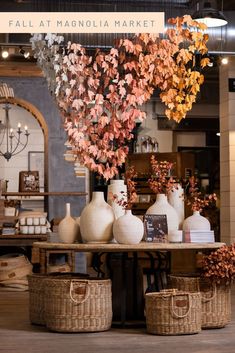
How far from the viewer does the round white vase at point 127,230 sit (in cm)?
580

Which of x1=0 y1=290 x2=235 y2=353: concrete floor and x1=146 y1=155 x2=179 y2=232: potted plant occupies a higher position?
x1=146 y1=155 x2=179 y2=232: potted plant

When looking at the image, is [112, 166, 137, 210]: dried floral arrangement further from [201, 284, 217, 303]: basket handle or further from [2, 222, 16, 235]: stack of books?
[2, 222, 16, 235]: stack of books

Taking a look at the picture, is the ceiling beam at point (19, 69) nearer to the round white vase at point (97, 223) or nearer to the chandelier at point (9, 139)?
the chandelier at point (9, 139)

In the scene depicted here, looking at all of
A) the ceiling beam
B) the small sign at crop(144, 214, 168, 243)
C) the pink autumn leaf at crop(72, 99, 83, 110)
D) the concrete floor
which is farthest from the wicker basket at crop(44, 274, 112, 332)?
the ceiling beam

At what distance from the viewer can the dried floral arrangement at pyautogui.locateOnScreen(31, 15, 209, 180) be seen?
657 centimetres

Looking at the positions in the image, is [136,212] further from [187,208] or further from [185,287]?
[185,287]

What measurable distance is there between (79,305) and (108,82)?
224 cm

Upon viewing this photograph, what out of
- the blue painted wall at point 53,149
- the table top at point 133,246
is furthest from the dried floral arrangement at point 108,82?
the blue painted wall at point 53,149

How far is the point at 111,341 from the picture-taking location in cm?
545

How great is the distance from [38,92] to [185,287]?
489 centimetres

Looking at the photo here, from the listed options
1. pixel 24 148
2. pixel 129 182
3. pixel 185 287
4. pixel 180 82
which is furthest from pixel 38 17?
pixel 24 148

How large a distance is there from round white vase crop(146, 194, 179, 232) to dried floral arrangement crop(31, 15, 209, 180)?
90 cm

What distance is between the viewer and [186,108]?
7.62 metres

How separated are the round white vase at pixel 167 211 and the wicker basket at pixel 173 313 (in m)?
0.66
